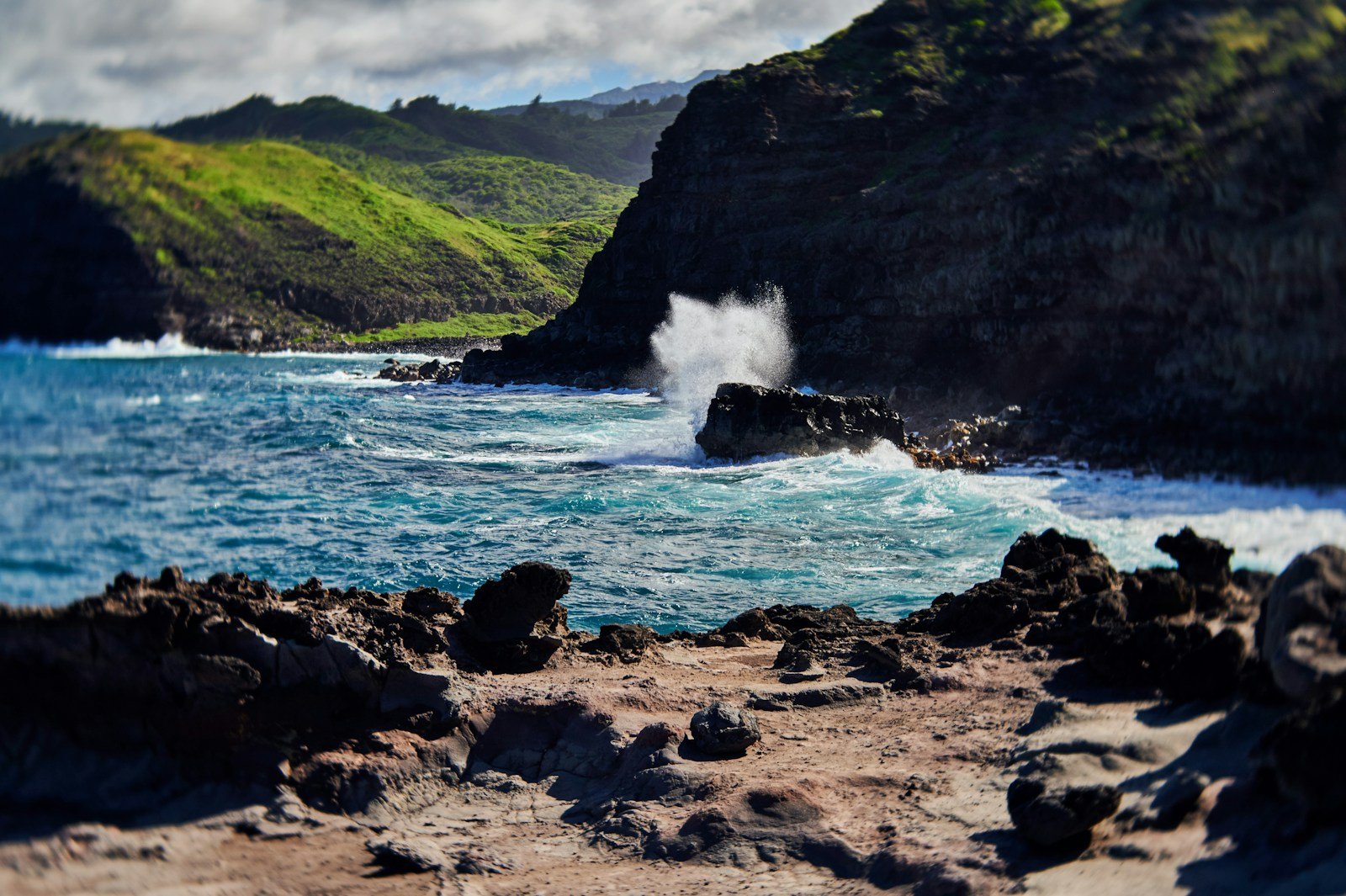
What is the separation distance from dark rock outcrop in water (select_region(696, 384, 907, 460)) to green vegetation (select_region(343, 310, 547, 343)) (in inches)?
3104

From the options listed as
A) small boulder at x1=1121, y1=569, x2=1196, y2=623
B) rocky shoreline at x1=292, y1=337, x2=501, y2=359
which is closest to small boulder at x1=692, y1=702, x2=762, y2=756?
small boulder at x1=1121, y1=569, x2=1196, y2=623

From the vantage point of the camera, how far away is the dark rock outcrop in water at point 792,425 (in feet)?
111

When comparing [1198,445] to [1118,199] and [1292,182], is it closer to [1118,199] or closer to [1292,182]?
[1292,182]

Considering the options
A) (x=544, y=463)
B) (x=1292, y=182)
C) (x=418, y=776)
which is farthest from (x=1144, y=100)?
(x=544, y=463)

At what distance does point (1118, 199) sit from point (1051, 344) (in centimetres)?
1158

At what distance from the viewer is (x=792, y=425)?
33875 mm

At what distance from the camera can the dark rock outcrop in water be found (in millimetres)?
33844

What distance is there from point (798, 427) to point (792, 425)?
218 mm

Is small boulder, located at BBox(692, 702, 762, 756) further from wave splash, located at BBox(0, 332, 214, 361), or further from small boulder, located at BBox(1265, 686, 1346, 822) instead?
wave splash, located at BBox(0, 332, 214, 361)

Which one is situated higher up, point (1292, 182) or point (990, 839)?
point (1292, 182)

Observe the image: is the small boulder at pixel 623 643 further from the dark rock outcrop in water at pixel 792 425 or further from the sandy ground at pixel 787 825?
the dark rock outcrop in water at pixel 792 425

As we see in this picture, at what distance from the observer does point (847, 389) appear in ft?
168

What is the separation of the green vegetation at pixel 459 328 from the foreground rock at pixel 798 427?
259 ft

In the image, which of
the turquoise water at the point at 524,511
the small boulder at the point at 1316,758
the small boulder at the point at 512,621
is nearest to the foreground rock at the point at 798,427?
the turquoise water at the point at 524,511
